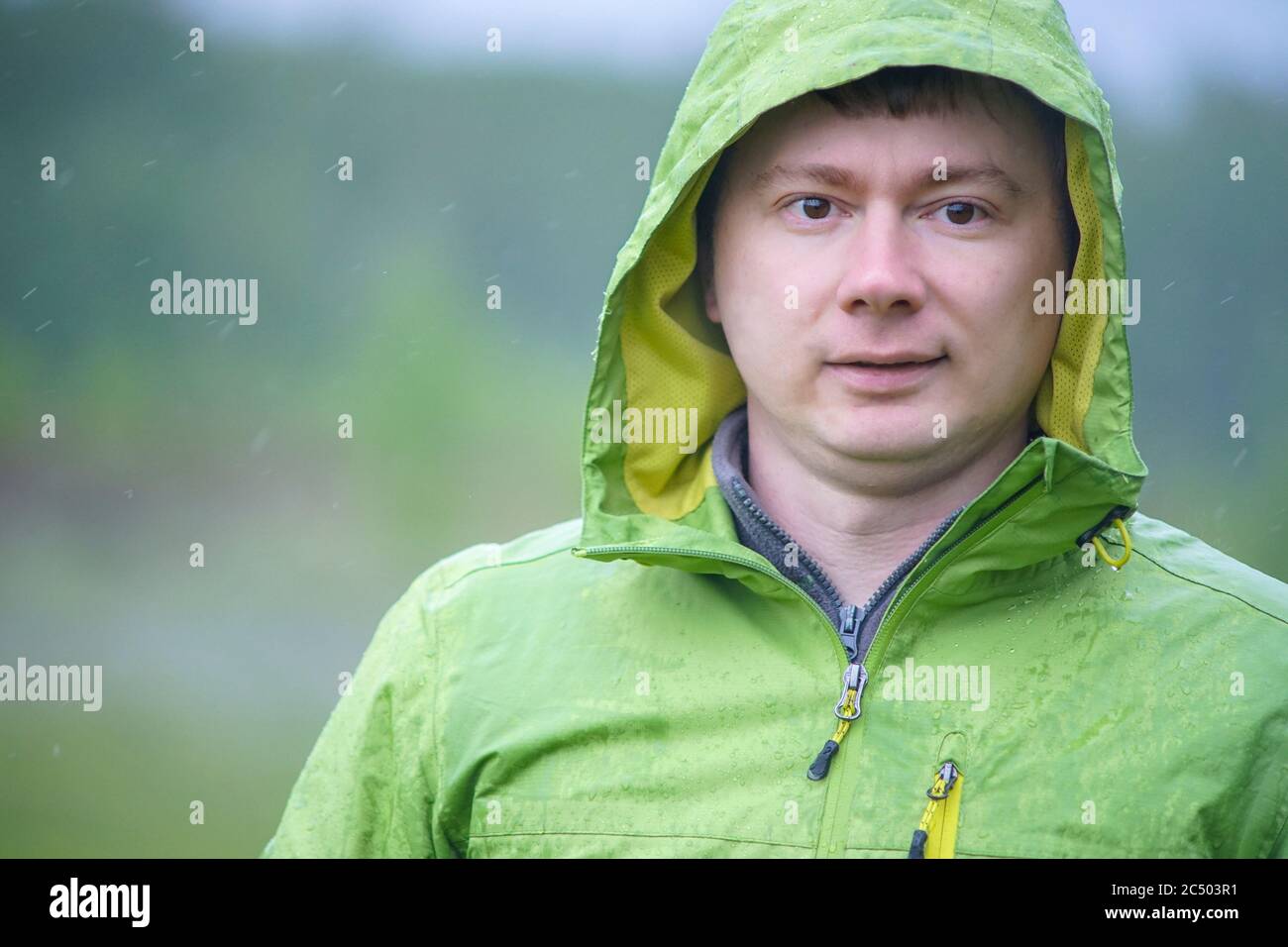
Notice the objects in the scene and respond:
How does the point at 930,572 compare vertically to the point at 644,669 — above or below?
above

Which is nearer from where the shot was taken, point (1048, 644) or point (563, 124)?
point (1048, 644)

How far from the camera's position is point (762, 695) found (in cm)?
190

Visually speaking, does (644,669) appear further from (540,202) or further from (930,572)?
(540,202)

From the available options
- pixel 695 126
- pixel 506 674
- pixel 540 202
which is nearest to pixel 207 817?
pixel 540 202

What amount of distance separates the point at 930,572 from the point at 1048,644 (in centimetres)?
19

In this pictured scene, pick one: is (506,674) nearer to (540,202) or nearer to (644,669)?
(644,669)

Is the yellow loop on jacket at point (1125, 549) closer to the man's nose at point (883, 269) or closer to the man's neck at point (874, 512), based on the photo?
the man's neck at point (874, 512)

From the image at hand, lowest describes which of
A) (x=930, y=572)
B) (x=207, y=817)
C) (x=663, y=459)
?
(x=207, y=817)

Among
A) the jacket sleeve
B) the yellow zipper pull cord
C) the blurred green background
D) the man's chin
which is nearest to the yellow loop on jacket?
the man's chin

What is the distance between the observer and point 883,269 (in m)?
1.87

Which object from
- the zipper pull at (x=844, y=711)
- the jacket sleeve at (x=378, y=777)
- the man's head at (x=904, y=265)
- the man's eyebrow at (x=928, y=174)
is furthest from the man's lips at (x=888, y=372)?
the jacket sleeve at (x=378, y=777)

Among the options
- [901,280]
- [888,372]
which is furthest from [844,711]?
[901,280]
